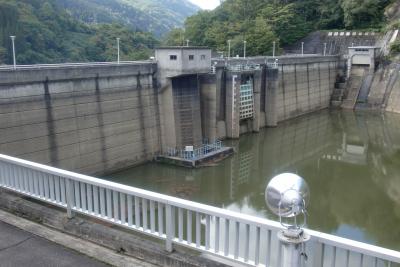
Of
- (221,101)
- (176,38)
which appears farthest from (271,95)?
(176,38)

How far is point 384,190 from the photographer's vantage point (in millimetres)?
15945

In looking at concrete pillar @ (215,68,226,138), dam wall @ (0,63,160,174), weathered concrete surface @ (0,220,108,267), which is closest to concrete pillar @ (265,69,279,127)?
concrete pillar @ (215,68,226,138)

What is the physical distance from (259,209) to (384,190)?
5513 mm

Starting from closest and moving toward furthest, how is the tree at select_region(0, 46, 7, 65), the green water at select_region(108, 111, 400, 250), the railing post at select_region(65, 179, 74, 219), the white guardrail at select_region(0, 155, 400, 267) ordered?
the white guardrail at select_region(0, 155, 400, 267)
the railing post at select_region(65, 179, 74, 219)
the green water at select_region(108, 111, 400, 250)
the tree at select_region(0, 46, 7, 65)

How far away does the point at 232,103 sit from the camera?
22.5 metres

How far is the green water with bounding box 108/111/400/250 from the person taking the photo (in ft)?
42.7

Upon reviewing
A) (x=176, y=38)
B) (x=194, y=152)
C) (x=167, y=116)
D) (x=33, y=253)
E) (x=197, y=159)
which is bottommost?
(x=197, y=159)

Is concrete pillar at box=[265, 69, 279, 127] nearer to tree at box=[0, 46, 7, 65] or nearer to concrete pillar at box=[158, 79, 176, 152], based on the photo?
concrete pillar at box=[158, 79, 176, 152]

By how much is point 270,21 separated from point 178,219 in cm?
4153

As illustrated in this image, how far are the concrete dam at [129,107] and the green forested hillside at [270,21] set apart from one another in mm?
15353

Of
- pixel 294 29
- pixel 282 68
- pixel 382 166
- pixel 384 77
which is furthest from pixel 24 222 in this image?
pixel 294 29

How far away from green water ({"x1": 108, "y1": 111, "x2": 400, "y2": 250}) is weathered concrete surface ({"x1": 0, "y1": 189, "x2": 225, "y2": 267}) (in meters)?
8.87

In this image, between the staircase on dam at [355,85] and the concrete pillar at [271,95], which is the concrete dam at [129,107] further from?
the staircase on dam at [355,85]

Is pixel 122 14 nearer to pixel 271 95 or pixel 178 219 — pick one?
pixel 271 95
